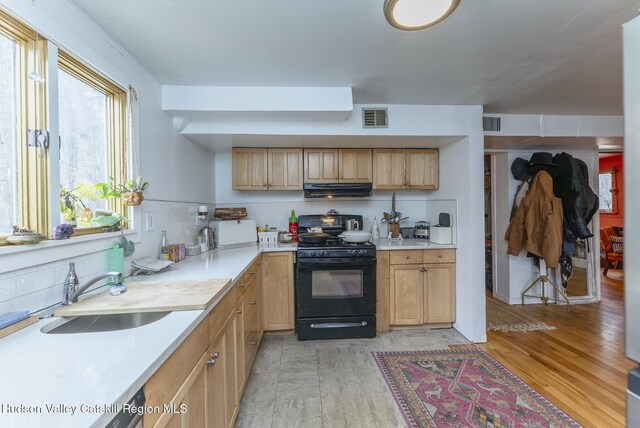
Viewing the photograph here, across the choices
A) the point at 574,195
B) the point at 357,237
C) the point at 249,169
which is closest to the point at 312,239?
the point at 357,237

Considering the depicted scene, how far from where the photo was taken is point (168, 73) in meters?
1.98

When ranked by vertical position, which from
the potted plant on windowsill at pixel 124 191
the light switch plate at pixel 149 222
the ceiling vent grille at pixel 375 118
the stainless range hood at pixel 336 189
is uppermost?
the ceiling vent grille at pixel 375 118

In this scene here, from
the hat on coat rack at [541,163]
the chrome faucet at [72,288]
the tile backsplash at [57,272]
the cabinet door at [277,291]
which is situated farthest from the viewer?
the hat on coat rack at [541,163]

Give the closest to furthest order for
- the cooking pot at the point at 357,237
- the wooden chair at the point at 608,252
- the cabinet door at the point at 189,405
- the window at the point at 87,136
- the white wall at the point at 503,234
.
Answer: the cabinet door at the point at 189,405
the window at the point at 87,136
the cooking pot at the point at 357,237
the white wall at the point at 503,234
the wooden chair at the point at 608,252

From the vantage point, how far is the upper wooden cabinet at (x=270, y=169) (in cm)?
Answer: 304

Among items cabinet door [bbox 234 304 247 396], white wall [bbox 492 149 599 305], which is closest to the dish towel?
cabinet door [bbox 234 304 247 396]

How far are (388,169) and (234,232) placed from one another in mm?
1833

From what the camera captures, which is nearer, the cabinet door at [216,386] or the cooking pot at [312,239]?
the cabinet door at [216,386]

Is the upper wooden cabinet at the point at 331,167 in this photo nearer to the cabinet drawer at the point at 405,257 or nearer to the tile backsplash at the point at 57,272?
the cabinet drawer at the point at 405,257

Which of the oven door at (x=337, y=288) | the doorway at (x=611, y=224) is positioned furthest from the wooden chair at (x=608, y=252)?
the oven door at (x=337, y=288)

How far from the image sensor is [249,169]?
3047 mm

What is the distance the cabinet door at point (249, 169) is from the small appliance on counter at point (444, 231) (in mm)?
1927

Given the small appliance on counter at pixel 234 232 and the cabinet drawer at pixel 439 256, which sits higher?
the small appliance on counter at pixel 234 232

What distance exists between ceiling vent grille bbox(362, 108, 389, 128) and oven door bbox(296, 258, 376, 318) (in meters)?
1.27
